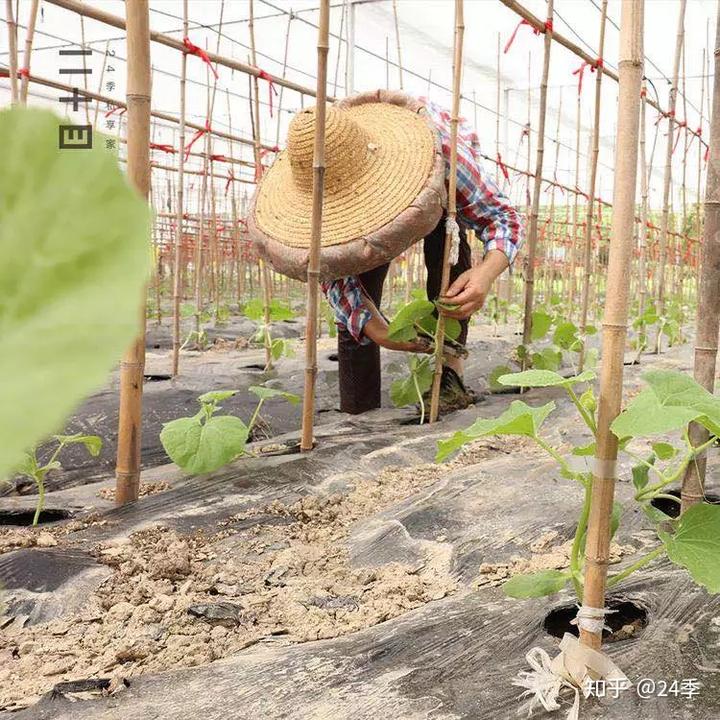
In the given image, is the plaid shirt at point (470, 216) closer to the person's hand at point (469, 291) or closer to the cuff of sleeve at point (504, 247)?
the cuff of sleeve at point (504, 247)

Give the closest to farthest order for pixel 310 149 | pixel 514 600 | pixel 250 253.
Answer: pixel 514 600 < pixel 310 149 < pixel 250 253

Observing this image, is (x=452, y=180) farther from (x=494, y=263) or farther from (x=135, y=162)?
Answer: (x=135, y=162)

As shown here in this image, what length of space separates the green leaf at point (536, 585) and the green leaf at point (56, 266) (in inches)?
31.9

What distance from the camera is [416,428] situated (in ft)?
7.03

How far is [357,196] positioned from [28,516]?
114 centimetres

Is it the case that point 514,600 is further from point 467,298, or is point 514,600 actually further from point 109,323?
point 467,298

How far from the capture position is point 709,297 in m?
1.12

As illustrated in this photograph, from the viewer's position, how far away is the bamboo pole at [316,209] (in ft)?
5.60

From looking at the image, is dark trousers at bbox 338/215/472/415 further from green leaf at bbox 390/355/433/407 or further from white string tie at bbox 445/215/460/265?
white string tie at bbox 445/215/460/265

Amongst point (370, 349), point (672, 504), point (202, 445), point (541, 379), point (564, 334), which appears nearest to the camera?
point (541, 379)

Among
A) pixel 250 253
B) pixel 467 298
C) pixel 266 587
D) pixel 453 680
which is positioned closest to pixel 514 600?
pixel 453 680

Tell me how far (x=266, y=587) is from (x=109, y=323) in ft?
3.91

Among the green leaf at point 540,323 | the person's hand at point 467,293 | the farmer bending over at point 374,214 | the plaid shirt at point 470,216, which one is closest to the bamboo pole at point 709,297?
the farmer bending over at point 374,214

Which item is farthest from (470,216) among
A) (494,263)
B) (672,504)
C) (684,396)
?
(684,396)
